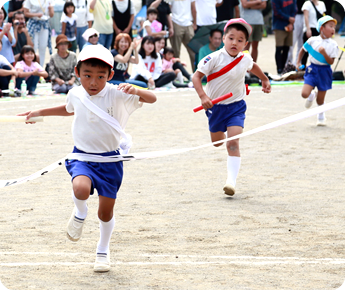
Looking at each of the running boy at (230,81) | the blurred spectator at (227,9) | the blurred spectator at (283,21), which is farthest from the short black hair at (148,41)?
the running boy at (230,81)

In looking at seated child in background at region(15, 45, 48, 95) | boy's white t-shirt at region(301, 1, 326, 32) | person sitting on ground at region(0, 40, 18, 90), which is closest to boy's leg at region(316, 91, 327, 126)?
seated child in background at region(15, 45, 48, 95)

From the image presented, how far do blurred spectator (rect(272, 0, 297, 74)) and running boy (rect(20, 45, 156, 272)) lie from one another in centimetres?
1292

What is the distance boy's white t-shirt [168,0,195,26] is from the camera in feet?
51.3

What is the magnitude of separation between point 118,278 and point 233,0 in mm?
13552

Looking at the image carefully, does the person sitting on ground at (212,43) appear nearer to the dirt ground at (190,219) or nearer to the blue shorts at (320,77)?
the blue shorts at (320,77)

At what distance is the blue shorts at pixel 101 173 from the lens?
397cm

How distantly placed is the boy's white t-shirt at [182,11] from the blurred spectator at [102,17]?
1.74 metres

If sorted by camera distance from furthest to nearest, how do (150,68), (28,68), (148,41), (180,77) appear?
1. (180,77)
2. (150,68)
3. (148,41)
4. (28,68)

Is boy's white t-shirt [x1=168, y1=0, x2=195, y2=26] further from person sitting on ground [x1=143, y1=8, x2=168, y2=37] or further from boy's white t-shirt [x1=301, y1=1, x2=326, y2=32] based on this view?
boy's white t-shirt [x1=301, y1=1, x2=326, y2=32]

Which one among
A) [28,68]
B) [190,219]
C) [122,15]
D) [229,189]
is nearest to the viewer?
[190,219]

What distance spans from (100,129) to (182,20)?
475 inches

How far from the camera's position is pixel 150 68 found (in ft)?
46.7

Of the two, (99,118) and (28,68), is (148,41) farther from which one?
(99,118)

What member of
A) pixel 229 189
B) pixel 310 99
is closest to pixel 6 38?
pixel 310 99
